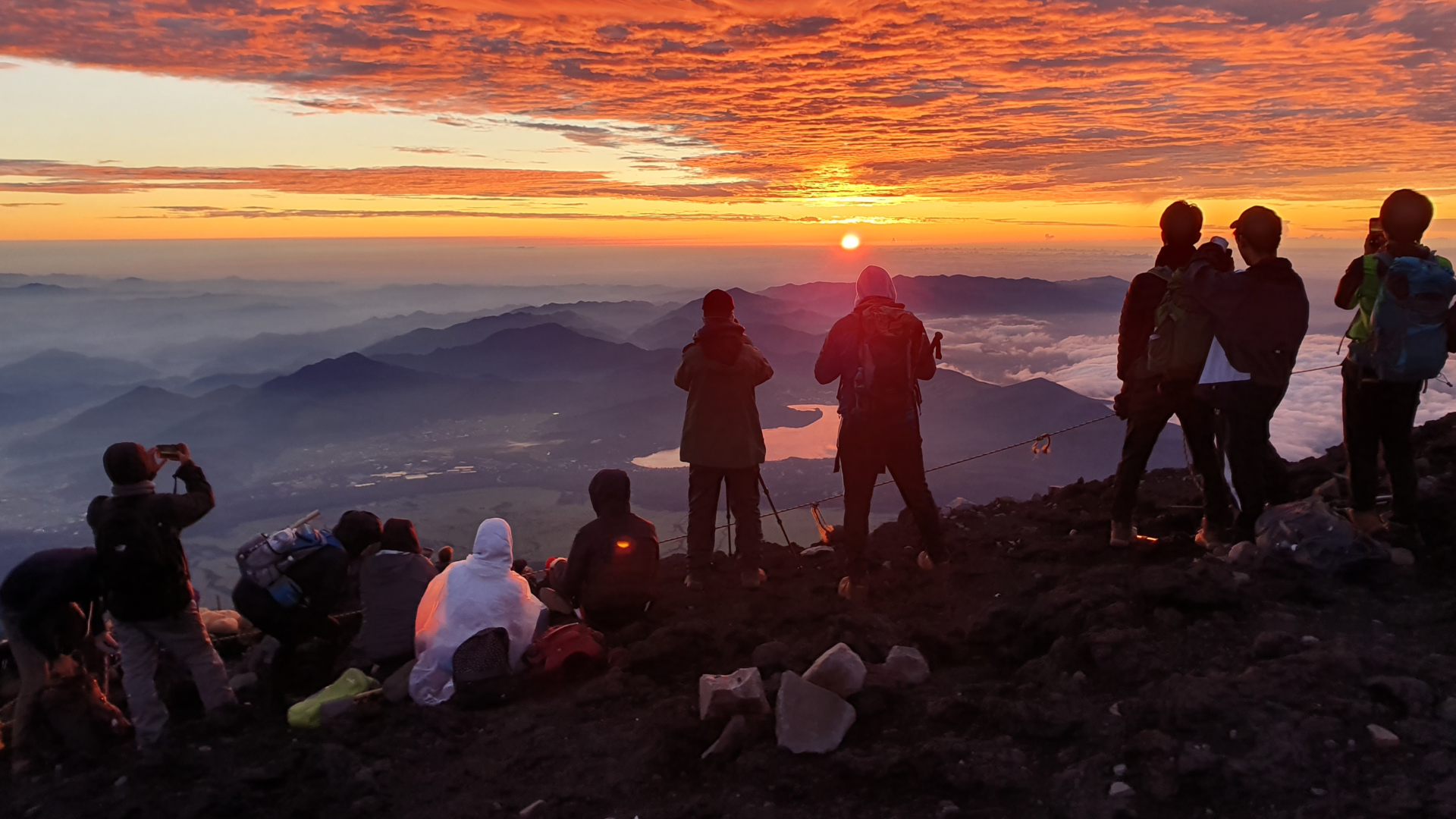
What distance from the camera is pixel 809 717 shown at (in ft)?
13.0

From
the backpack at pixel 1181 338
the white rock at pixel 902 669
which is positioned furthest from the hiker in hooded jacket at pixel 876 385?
the backpack at pixel 1181 338

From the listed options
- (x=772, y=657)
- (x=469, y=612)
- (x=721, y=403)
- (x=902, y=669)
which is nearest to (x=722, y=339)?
(x=721, y=403)

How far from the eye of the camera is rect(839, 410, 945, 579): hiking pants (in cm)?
552

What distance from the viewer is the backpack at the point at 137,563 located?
4.61 meters

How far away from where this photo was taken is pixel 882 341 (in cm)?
539

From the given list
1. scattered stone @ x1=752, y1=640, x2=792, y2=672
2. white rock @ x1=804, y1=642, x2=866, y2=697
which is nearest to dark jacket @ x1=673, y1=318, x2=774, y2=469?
scattered stone @ x1=752, y1=640, x2=792, y2=672

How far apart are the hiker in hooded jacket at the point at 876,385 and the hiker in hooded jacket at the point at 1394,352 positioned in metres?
2.49

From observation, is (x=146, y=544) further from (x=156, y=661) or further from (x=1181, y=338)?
(x=1181, y=338)

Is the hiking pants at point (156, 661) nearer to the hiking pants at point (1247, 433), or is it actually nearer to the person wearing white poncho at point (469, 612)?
the person wearing white poncho at point (469, 612)

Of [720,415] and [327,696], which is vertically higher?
[720,415]

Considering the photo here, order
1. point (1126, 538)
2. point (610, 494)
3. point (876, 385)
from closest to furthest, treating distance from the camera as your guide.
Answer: point (876, 385) → point (610, 494) → point (1126, 538)

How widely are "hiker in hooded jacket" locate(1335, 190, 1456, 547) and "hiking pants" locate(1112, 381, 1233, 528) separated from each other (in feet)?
2.41

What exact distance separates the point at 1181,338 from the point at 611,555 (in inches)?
154

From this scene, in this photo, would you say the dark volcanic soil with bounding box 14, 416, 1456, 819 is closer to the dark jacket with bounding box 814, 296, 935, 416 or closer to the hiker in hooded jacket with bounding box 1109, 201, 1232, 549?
the hiker in hooded jacket with bounding box 1109, 201, 1232, 549
